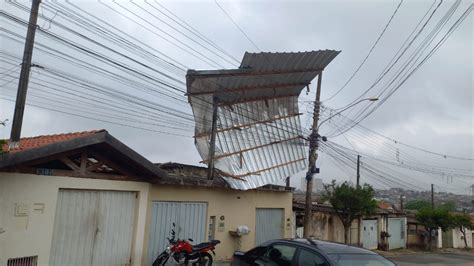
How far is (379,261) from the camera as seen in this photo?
22.5 feet

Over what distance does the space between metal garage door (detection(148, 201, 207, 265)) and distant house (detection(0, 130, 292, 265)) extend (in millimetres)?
Answer: 30

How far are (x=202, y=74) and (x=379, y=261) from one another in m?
8.54

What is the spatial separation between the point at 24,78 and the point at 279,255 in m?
6.63

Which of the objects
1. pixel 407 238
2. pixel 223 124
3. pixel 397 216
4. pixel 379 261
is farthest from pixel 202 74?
pixel 407 238

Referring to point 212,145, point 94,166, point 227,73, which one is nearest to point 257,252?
point 94,166

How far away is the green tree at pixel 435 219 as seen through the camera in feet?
104

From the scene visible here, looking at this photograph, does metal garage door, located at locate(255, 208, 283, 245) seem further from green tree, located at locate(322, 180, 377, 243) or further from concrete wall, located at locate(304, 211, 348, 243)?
green tree, located at locate(322, 180, 377, 243)

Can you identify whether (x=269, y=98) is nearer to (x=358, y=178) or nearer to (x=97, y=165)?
(x=97, y=165)

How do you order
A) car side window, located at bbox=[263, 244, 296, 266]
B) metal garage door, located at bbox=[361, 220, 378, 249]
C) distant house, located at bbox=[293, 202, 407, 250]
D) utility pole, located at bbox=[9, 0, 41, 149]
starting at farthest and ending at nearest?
metal garage door, located at bbox=[361, 220, 378, 249] → distant house, located at bbox=[293, 202, 407, 250] → utility pole, located at bbox=[9, 0, 41, 149] → car side window, located at bbox=[263, 244, 296, 266]

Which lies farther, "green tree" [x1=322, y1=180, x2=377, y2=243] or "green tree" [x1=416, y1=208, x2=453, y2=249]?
"green tree" [x1=416, y1=208, x2=453, y2=249]

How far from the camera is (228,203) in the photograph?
14836mm

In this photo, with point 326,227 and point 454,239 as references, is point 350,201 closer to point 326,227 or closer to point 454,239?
point 326,227

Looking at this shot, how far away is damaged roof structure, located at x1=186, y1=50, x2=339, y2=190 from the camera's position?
14539 millimetres

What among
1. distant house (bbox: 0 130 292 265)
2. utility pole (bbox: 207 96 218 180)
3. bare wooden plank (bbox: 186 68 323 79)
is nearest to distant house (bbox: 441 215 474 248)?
bare wooden plank (bbox: 186 68 323 79)
